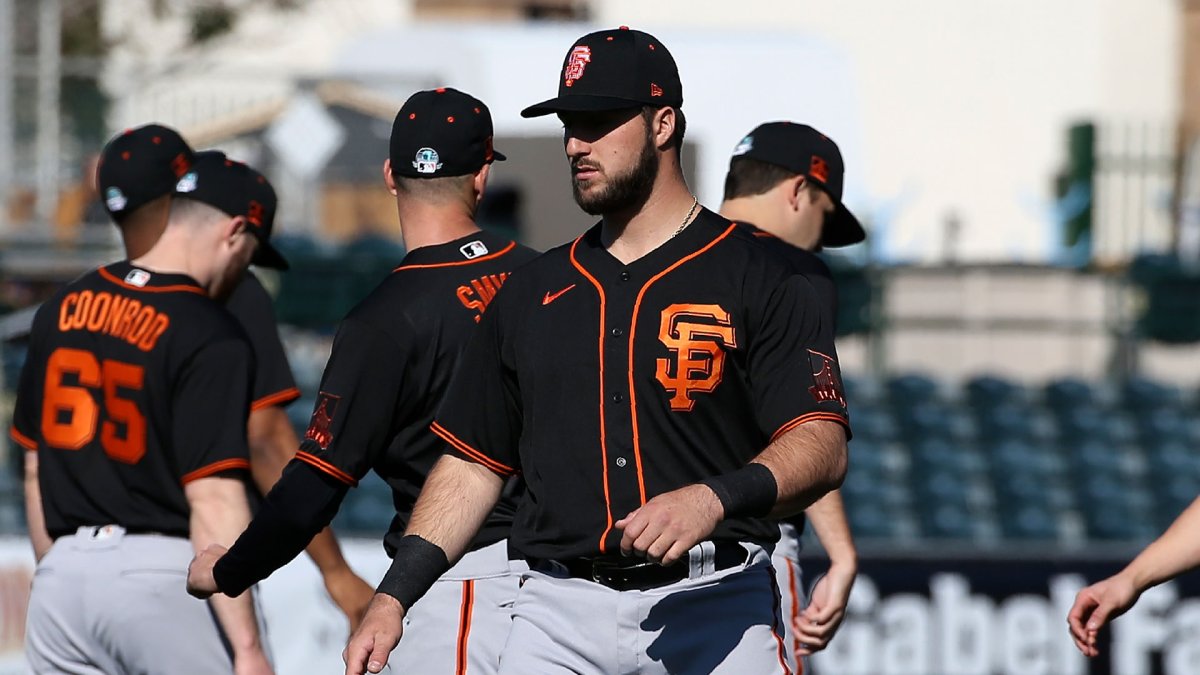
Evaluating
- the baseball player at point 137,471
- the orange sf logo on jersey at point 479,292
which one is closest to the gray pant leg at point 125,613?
the baseball player at point 137,471

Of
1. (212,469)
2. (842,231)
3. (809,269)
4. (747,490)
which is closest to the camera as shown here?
(747,490)

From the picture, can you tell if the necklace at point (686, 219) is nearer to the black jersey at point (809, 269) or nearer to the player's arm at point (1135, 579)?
the black jersey at point (809, 269)

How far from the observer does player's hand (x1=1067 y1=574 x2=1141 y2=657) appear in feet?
15.6

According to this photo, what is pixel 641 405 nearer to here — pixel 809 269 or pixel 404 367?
pixel 404 367

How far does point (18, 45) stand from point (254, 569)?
679 inches

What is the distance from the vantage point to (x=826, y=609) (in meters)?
5.75

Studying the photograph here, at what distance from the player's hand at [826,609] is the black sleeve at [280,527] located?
1.68 metres

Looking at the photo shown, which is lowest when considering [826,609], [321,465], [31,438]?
[826,609]

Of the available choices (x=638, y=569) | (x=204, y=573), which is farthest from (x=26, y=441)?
(x=638, y=569)

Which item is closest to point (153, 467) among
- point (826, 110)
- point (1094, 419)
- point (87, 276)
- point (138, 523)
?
point (138, 523)

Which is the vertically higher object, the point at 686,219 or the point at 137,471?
the point at 686,219

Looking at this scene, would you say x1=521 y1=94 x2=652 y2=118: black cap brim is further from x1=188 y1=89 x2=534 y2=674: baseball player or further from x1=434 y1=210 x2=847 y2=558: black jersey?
x1=188 y1=89 x2=534 y2=674: baseball player

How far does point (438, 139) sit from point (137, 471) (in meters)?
1.26

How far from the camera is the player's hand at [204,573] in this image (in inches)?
183
